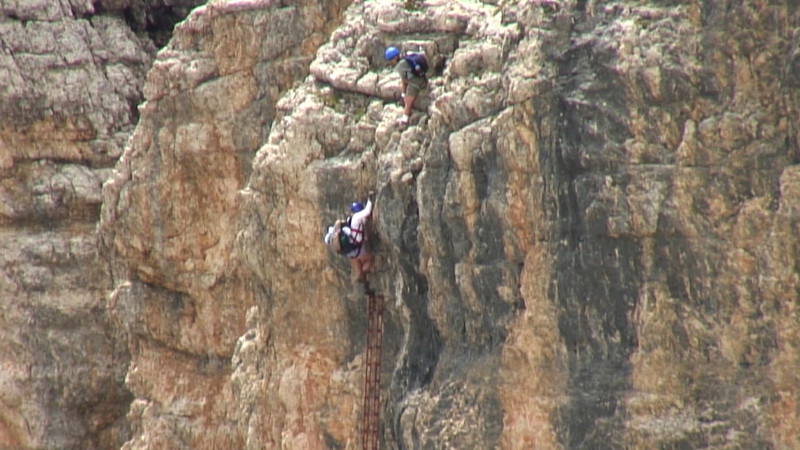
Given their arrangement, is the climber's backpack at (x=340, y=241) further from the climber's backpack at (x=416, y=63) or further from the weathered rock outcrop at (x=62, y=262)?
the weathered rock outcrop at (x=62, y=262)

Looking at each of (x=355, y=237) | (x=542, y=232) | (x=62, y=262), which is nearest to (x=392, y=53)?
(x=355, y=237)

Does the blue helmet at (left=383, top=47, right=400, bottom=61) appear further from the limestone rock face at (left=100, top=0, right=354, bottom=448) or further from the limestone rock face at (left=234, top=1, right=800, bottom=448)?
the limestone rock face at (left=100, top=0, right=354, bottom=448)

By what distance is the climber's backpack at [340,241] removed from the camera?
65.0 feet

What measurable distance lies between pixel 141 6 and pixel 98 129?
3071mm

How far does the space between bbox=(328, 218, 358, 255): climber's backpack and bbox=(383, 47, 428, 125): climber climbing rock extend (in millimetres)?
1409

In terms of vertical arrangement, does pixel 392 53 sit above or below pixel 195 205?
below

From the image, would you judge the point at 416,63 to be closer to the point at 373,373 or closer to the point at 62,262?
the point at 373,373

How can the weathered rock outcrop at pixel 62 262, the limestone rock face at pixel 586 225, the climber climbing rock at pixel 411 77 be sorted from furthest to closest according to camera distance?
the weathered rock outcrop at pixel 62 262
the climber climbing rock at pixel 411 77
the limestone rock face at pixel 586 225

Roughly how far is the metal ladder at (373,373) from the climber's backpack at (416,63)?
2.65 meters

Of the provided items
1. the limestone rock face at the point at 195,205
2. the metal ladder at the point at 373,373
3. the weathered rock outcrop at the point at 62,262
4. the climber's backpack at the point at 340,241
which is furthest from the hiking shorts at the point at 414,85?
the weathered rock outcrop at the point at 62,262

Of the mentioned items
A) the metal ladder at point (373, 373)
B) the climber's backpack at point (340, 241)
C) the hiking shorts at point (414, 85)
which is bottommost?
the metal ladder at point (373, 373)

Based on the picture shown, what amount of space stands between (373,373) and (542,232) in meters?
3.81

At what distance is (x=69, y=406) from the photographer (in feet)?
114

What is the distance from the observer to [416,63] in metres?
19.8
